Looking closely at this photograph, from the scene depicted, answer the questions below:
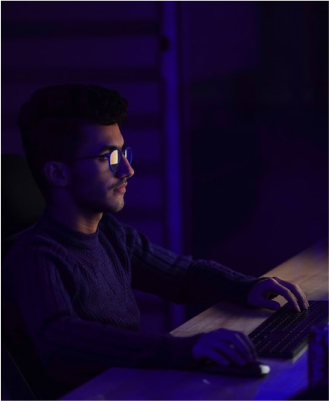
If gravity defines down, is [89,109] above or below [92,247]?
above

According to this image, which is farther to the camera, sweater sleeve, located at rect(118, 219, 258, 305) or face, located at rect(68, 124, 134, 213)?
sweater sleeve, located at rect(118, 219, 258, 305)

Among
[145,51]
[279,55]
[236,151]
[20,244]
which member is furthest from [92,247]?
[279,55]

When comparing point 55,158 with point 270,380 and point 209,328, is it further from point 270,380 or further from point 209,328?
point 270,380

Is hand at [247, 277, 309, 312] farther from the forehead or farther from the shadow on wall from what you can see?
the shadow on wall

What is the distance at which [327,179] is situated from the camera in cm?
677

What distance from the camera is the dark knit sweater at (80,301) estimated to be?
164cm

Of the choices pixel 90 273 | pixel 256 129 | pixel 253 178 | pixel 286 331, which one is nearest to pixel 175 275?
pixel 90 273

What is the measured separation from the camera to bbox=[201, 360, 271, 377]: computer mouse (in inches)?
60.9

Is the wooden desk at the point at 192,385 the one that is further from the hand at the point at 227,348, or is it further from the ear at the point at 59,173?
the ear at the point at 59,173

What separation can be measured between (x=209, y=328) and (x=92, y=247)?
0.36m

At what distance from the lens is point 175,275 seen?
2410 millimetres

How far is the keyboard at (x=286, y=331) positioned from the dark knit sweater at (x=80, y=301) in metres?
0.20

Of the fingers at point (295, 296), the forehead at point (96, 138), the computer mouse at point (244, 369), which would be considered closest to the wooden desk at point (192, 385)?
the computer mouse at point (244, 369)

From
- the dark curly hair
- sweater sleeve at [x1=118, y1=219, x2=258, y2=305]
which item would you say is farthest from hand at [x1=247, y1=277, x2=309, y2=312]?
the dark curly hair
